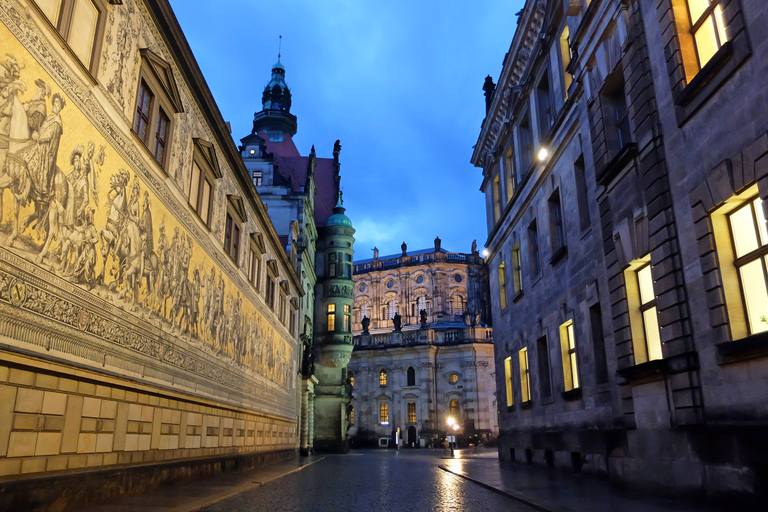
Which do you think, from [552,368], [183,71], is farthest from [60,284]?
Answer: [552,368]

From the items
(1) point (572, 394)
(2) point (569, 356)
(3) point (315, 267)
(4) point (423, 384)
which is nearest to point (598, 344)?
(1) point (572, 394)

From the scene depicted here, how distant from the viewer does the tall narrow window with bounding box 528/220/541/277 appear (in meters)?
21.0

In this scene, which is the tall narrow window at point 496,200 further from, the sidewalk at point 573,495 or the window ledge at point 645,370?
the window ledge at point 645,370

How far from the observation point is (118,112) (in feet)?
35.9

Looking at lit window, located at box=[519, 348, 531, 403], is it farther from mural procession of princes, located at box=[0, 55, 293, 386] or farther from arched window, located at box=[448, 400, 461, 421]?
arched window, located at box=[448, 400, 461, 421]

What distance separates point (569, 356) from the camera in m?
17.4

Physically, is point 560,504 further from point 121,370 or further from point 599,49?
point 599,49

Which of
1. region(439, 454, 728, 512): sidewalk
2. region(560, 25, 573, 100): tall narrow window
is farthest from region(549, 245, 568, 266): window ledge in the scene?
region(439, 454, 728, 512): sidewalk

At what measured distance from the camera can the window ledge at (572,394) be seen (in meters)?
15.8

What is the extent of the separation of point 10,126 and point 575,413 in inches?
581

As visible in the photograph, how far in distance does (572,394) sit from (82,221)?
13.2m

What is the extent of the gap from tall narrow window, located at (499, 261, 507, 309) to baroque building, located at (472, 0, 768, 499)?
5.05 metres

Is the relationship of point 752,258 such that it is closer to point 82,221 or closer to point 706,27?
point 706,27

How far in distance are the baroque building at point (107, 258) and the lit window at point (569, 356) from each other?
1071cm
